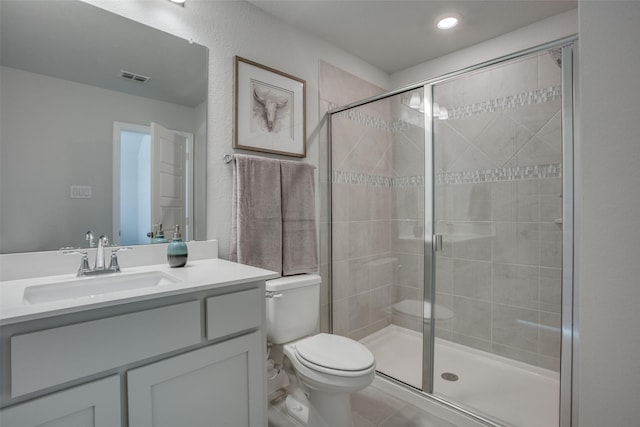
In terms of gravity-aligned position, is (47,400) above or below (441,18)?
below

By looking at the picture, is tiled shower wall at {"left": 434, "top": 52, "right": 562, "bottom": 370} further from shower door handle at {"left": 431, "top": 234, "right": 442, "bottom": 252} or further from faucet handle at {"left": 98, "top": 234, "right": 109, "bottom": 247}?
faucet handle at {"left": 98, "top": 234, "right": 109, "bottom": 247}

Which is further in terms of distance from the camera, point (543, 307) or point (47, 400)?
point (543, 307)

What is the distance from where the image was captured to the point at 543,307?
194cm

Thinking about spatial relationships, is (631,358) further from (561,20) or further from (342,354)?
(561,20)

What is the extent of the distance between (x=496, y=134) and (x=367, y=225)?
1.06m

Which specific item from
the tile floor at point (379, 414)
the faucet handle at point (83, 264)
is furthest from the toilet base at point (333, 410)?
the faucet handle at point (83, 264)

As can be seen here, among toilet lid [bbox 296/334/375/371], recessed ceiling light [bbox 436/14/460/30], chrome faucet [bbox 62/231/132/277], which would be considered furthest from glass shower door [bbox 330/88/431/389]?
chrome faucet [bbox 62/231/132/277]

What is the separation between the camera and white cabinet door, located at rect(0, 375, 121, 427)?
0.79m

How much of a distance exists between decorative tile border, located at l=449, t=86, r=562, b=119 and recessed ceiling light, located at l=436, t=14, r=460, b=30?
0.57 meters

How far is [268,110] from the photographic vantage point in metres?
1.96

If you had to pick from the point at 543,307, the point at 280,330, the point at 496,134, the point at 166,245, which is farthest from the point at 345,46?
the point at 543,307

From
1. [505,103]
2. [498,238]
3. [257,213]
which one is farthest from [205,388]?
[505,103]

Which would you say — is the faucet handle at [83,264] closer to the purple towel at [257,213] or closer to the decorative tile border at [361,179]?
the purple towel at [257,213]

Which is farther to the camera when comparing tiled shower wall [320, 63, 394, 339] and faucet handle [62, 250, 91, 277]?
tiled shower wall [320, 63, 394, 339]
